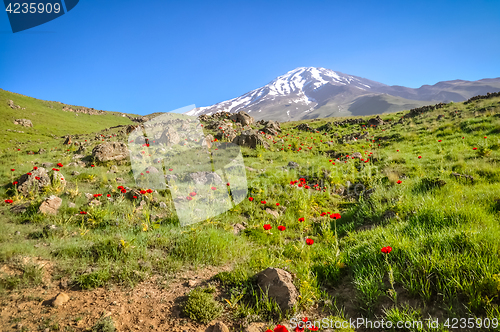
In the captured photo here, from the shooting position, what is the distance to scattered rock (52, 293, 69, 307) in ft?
8.78

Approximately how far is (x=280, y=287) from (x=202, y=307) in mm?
1041

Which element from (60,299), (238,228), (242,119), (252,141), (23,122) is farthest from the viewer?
(23,122)

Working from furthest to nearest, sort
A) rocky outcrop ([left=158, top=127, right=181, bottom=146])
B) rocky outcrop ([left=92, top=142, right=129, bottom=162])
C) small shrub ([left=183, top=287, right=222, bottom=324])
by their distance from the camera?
rocky outcrop ([left=158, top=127, right=181, bottom=146]), rocky outcrop ([left=92, top=142, right=129, bottom=162]), small shrub ([left=183, top=287, right=222, bottom=324])

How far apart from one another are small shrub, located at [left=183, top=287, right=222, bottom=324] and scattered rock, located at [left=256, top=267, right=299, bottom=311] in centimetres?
69

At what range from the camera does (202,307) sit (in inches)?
108

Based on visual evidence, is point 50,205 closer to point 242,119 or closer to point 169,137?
point 169,137

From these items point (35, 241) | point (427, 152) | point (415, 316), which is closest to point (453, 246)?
point (415, 316)

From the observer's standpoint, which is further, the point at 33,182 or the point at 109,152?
the point at 109,152

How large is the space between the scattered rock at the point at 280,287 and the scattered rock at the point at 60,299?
2536 mm

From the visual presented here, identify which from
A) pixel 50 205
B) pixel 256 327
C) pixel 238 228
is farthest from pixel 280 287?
pixel 50 205

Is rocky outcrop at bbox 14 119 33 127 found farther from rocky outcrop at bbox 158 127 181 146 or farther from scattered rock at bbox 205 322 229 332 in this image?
scattered rock at bbox 205 322 229 332

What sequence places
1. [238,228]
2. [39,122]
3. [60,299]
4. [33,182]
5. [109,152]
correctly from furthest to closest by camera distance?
1. [39,122]
2. [109,152]
3. [33,182]
4. [238,228]
5. [60,299]

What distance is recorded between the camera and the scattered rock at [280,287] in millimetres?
2789

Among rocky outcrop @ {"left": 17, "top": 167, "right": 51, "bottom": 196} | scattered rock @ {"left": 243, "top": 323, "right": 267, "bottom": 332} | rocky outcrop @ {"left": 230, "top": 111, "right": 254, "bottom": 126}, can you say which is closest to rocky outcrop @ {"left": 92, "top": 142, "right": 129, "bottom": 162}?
rocky outcrop @ {"left": 17, "top": 167, "right": 51, "bottom": 196}
